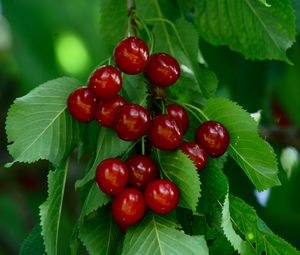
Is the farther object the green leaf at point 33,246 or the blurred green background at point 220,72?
the blurred green background at point 220,72

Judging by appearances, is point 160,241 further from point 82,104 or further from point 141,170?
point 82,104

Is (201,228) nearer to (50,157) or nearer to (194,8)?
(50,157)

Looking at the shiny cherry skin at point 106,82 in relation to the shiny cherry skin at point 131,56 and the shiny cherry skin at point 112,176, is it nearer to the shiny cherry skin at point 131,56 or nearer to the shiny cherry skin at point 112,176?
the shiny cherry skin at point 131,56

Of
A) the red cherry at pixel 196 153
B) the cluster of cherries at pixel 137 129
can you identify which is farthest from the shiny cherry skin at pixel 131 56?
the red cherry at pixel 196 153

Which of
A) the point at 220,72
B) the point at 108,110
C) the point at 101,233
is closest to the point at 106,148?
the point at 108,110

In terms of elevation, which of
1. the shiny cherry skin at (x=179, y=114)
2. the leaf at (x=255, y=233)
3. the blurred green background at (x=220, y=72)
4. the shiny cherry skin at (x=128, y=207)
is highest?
the shiny cherry skin at (x=179, y=114)

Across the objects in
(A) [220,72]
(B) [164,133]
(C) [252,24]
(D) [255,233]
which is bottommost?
(A) [220,72]

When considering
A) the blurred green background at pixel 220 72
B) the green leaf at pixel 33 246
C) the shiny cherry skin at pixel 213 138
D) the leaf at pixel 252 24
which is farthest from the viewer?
the blurred green background at pixel 220 72
